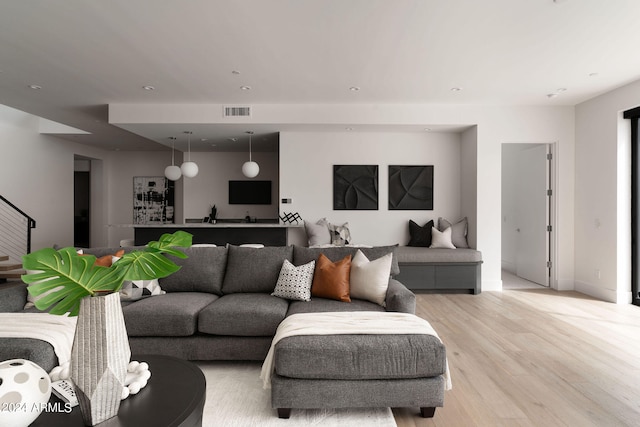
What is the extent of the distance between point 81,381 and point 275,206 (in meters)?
7.69

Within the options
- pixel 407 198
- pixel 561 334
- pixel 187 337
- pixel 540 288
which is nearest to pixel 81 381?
pixel 187 337

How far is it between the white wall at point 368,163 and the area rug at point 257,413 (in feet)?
13.1

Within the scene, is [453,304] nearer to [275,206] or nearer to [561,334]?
[561,334]

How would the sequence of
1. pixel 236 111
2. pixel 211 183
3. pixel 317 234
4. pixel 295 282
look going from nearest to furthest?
pixel 295 282
pixel 236 111
pixel 317 234
pixel 211 183

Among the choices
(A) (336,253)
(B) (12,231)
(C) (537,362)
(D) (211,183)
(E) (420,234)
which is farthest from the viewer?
(D) (211,183)

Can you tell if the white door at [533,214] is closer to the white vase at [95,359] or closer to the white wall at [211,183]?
the white wall at [211,183]

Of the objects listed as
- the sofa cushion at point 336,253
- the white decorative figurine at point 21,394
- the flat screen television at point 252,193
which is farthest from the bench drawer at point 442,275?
the white decorative figurine at point 21,394

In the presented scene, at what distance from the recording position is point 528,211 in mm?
6289

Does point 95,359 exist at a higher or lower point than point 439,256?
higher

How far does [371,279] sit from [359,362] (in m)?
1.10

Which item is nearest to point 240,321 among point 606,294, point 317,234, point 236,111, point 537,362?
point 537,362

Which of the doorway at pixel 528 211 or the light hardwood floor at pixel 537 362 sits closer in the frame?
the light hardwood floor at pixel 537 362

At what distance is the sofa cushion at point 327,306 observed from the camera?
2921 millimetres

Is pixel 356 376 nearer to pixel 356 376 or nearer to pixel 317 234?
pixel 356 376
